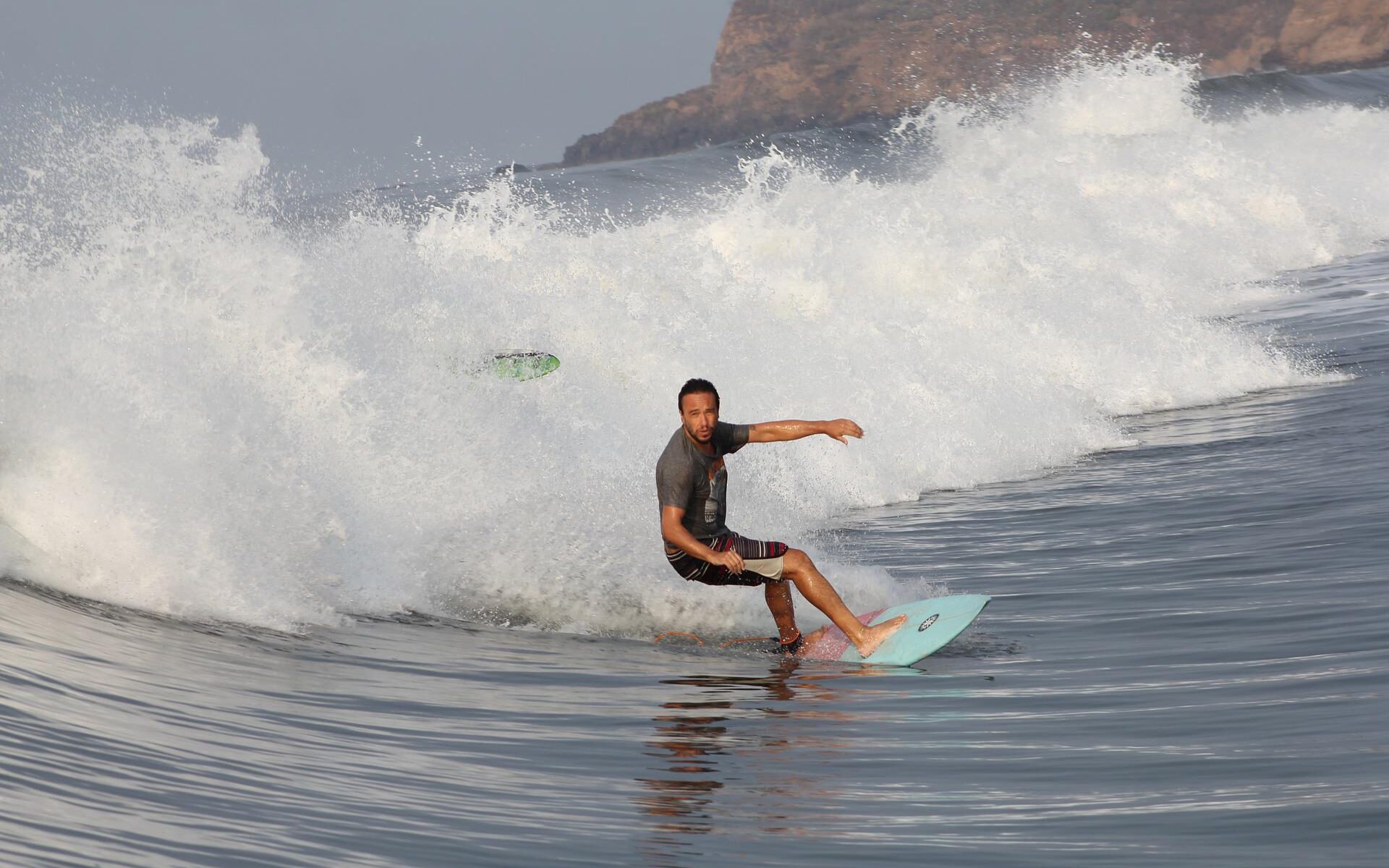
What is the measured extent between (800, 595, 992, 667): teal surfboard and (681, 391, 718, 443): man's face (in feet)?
4.50

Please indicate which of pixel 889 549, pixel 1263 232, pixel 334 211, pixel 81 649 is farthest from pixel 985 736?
pixel 1263 232

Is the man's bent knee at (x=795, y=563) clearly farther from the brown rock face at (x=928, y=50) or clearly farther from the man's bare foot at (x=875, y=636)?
the brown rock face at (x=928, y=50)

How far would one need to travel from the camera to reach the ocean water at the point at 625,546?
5082 mm

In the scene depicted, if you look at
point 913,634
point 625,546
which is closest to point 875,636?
point 913,634

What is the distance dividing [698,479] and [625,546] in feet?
6.70

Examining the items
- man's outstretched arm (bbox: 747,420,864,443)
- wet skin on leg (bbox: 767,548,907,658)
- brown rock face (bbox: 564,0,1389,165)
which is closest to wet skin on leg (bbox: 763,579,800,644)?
wet skin on leg (bbox: 767,548,907,658)

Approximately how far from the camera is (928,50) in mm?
101312

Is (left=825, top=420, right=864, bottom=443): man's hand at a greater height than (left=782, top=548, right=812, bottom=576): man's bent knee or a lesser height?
greater

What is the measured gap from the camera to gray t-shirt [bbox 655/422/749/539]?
7.92m

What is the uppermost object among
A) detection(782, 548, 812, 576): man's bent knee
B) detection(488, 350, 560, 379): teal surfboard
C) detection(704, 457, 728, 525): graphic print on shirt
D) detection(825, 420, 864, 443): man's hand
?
detection(488, 350, 560, 379): teal surfboard

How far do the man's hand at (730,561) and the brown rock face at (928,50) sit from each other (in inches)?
3537

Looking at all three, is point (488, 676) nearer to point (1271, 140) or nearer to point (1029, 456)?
point (1029, 456)

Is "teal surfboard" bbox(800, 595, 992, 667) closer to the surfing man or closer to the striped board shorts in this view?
the surfing man

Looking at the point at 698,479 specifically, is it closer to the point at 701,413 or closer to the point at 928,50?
the point at 701,413
